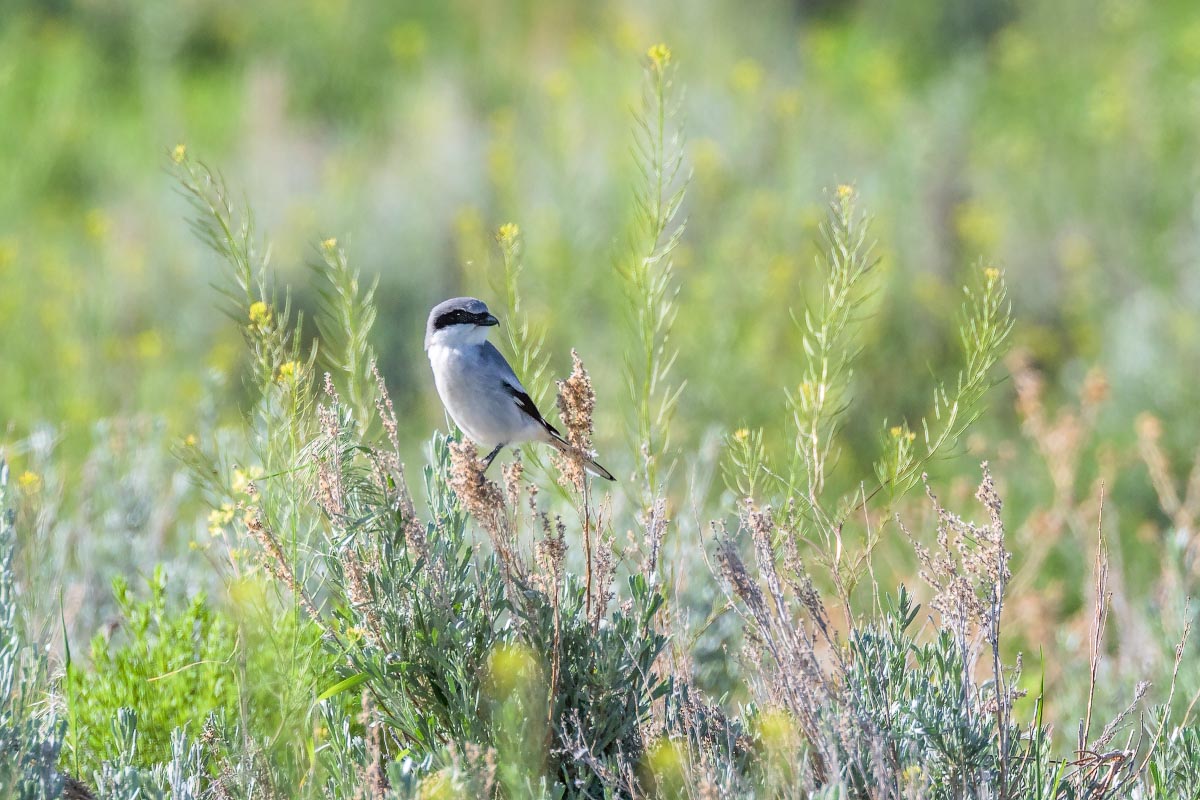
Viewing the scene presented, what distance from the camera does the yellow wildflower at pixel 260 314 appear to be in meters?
2.68

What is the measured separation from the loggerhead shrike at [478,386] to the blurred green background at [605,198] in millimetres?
894

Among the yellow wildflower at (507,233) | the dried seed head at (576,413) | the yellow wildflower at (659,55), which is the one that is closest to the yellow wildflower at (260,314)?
the yellow wildflower at (507,233)

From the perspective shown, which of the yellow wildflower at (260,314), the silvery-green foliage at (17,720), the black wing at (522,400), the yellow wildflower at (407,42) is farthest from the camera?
the yellow wildflower at (407,42)

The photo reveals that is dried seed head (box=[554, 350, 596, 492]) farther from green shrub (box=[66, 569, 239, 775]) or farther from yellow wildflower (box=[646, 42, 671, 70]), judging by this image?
green shrub (box=[66, 569, 239, 775])

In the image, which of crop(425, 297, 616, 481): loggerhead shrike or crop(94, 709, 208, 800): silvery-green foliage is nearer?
crop(94, 709, 208, 800): silvery-green foliage

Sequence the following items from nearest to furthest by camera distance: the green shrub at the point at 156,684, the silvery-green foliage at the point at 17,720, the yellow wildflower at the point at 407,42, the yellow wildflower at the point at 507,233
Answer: the silvery-green foliage at the point at 17,720 → the yellow wildflower at the point at 507,233 → the green shrub at the point at 156,684 → the yellow wildflower at the point at 407,42

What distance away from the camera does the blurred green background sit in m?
6.52

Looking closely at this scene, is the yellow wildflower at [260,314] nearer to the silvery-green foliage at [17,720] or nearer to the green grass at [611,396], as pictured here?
the green grass at [611,396]

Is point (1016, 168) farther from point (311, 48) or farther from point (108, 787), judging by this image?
point (108, 787)

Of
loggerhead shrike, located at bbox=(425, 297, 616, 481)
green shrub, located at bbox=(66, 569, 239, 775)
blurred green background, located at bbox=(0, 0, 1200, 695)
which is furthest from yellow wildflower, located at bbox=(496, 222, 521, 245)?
green shrub, located at bbox=(66, 569, 239, 775)

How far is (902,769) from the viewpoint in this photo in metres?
2.62

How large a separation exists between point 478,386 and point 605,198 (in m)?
5.35

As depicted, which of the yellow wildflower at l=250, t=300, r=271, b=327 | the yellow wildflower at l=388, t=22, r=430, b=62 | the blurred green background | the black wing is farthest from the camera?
the yellow wildflower at l=388, t=22, r=430, b=62

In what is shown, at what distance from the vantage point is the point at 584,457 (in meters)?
2.72
